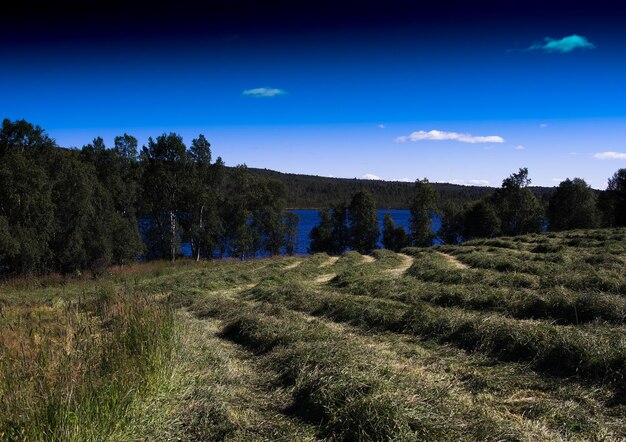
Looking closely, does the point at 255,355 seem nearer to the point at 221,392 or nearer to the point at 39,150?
the point at 221,392

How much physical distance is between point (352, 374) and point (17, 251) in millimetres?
29112

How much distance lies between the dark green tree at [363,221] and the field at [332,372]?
47.8 metres

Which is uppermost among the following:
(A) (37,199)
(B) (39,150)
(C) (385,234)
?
(B) (39,150)

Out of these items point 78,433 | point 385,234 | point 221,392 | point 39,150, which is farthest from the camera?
point 385,234

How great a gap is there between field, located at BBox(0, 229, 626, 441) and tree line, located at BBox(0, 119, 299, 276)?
24.9 m

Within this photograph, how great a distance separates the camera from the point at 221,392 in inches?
202

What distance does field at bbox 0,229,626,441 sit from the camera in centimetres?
391

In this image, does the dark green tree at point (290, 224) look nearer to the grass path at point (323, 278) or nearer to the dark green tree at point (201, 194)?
the dark green tree at point (201, 194)

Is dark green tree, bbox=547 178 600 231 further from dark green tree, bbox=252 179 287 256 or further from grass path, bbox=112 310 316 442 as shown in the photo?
grass path, bbox=112 310 316 442

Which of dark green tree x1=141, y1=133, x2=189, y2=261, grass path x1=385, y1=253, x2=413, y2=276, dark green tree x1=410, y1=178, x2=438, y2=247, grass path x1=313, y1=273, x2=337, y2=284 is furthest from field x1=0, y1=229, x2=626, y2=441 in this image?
dark green tree x1=410, y1=178, x2=438, y2=247

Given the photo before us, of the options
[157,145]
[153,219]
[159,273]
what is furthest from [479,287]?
[153,219]

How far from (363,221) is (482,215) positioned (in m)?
17.0

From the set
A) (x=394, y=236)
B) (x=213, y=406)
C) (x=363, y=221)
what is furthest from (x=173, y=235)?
(x=213, y=406)

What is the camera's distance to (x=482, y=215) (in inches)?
2221
